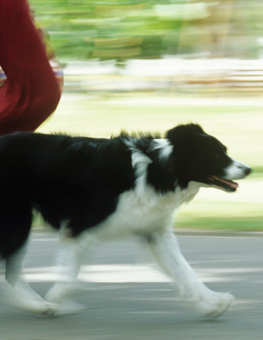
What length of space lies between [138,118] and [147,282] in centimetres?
1634

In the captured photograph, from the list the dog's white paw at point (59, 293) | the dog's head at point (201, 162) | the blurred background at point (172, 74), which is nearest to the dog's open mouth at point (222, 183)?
the dog's head at point (201, 162)

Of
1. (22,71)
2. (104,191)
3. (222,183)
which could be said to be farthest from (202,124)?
(104,191)

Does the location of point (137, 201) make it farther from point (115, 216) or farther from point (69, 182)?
point (69, 182)

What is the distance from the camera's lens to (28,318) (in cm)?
388

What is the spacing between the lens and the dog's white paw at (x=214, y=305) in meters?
3.85

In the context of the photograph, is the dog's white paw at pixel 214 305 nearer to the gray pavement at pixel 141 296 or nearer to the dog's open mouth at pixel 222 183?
the gray pavement at pixel 141 296

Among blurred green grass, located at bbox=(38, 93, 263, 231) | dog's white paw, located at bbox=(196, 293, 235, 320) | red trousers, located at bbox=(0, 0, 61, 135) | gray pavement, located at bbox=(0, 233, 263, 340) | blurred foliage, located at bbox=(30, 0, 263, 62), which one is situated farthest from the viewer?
blurred foliage, located at bbox=(30, 0, 263, 62)

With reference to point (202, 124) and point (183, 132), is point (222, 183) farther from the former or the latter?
point (202, 124)

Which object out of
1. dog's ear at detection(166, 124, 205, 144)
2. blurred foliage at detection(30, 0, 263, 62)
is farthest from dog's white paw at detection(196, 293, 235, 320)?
blurred foliage at detection(30, 0, 263, 62)

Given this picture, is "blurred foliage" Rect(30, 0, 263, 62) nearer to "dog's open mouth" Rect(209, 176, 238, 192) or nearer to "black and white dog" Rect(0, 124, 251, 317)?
"black and white dog" Rect(0, 124, 251, 317)

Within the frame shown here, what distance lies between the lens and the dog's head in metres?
3.98

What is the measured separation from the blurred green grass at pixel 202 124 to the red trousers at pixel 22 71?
292 centimetres

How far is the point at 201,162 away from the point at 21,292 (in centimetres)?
143

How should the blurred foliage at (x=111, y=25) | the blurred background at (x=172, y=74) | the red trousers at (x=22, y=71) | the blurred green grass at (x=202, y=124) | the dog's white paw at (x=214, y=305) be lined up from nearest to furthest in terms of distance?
the dog's white paw at (x=214, y=305), the red trousers at (x=22, y=71), the blurred green grass at (x=202, y=124), the blurred background at (x=172, y=74), the blurred foliage at (x=111, y=25)
